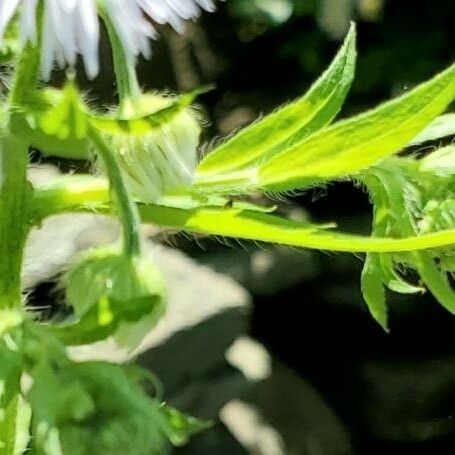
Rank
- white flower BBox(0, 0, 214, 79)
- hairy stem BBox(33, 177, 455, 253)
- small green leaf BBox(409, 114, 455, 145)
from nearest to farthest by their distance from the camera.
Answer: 1. white flower BBox(0, 0, 214, 79)
2. hairy stem BBox(33, 177, 455, 253)
3. small green leaf BBox(409, 114, 455, 145)

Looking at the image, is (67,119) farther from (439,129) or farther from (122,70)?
(439,129)

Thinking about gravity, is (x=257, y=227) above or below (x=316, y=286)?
above

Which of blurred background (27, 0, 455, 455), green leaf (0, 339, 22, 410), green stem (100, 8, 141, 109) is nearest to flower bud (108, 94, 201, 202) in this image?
green stem (100, 8, 141, 109)

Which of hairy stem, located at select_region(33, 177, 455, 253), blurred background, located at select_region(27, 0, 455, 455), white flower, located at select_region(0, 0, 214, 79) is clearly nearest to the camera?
white flower, located at select_region(0, 0, 214, 79)

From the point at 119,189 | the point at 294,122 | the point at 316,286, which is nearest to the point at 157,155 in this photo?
the point at 119,189

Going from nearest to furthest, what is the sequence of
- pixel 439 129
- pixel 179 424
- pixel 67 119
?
pixel 67 119 → pixel 179 424 → pixel 439 129

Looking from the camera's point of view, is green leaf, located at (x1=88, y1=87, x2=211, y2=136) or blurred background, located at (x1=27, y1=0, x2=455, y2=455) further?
blurred background, located at (x1=27, y1=0, x2=455, y2=455)

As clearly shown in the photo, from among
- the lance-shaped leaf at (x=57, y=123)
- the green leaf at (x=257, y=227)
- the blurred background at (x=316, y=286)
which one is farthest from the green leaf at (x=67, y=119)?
the blurred background at (x=316, y=286)

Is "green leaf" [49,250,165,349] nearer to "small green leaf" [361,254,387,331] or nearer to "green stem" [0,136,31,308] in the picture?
"green stem" [0,136,31,308]
